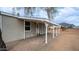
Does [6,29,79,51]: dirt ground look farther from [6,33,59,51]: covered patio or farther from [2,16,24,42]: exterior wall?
[2,16,24,42]: exterior wall

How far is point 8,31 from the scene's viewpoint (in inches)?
171

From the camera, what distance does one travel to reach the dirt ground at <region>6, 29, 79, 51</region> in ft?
14.1

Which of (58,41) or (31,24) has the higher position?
(31,24)

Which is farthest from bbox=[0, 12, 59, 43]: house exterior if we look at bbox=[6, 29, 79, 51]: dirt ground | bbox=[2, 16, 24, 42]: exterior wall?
bbox=[6, 29, 79, 51]: dirt ground

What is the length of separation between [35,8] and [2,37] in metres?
0.92

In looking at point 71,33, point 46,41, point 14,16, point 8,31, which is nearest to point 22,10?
point 14,16

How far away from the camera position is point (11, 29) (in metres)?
4.36

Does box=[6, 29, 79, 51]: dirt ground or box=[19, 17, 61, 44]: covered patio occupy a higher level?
box=[19, 17, 61, 44]: covered patio

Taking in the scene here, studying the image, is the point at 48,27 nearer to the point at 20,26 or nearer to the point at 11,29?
the point at 20,26

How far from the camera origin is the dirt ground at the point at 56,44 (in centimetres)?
430

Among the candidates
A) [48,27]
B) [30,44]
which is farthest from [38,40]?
[48,27]

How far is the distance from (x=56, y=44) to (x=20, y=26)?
0.85 m

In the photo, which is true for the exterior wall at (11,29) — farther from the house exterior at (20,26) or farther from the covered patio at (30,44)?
the covered patio at (30,44)

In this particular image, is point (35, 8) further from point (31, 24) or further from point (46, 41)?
point (46, 41)
